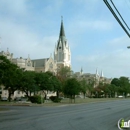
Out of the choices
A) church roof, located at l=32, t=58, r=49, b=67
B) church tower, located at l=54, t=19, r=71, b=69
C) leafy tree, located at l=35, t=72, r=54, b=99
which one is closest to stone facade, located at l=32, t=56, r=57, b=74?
church roof, located at l=32, t=58, r=49, b=67

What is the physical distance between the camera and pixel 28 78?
57.2 m

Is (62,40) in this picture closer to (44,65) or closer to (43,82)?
(44,65)

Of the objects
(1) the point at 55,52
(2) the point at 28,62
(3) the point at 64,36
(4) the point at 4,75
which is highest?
(3) the point at 64,36

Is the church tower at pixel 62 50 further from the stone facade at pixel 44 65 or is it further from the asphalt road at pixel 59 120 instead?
the asphalt road at pixel 59 120

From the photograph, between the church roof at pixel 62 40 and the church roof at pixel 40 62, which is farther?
the church roof at pixel 62 40

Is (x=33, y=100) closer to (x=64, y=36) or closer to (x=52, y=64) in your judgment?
(x=52, y=64)

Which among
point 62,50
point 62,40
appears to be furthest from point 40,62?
point 62,40

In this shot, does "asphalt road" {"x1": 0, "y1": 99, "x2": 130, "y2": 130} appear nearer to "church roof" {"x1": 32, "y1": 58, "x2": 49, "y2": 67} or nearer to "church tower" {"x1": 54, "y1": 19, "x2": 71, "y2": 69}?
"church roof" {"x1": 32, "y1": 58, "x2": 49, "y2": 67}

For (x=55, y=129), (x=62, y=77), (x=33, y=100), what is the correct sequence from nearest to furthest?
1. (x=55, y=129)
2. (x=33, y=100)
3. (x=62, y=77)

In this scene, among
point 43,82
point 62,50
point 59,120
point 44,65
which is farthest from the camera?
point 62,50

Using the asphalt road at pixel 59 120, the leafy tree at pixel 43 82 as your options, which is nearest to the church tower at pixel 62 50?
the leafy tree at pixel 43 82

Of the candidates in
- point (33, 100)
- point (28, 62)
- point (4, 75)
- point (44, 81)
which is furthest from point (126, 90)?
point (4, 75)

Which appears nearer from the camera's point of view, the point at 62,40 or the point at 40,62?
the point at 40,62

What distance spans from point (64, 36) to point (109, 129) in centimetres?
14172
